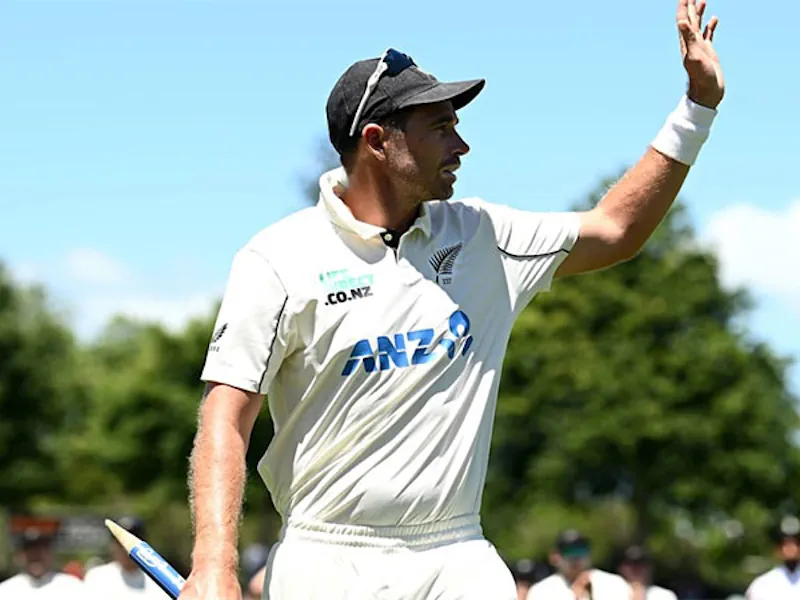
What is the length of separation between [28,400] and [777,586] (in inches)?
2158

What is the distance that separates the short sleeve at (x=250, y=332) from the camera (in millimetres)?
5277

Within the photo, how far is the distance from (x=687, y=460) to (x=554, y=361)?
20.2 feet

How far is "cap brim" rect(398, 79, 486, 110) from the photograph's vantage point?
5480 millimetres

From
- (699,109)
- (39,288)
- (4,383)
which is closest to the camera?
(699,109)

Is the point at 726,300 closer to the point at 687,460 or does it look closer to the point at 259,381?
the point at 687,460

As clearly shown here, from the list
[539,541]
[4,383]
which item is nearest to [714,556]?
[539,541]

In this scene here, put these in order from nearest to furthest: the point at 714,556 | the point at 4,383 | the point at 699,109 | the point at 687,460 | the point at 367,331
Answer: the point at 367,331, the point at 699,109, the point at 687,460, the point at 4,383, the point at 714,556

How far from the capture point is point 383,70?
5559 millimetres

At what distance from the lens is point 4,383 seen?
67062 mm

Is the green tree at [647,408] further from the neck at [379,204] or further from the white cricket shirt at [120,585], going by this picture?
the neck at [379,204]

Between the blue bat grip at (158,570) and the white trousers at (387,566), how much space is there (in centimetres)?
31

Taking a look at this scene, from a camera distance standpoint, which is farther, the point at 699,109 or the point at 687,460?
the point at 687,460

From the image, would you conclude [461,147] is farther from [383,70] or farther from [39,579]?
[39,579]

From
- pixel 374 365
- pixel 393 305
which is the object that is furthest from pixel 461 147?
pixel 374 365
